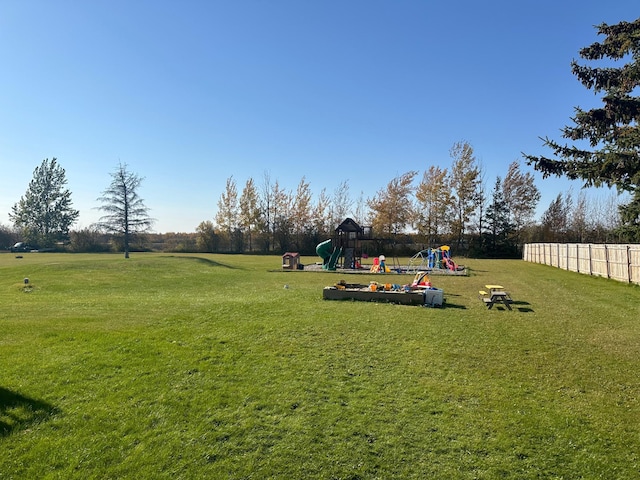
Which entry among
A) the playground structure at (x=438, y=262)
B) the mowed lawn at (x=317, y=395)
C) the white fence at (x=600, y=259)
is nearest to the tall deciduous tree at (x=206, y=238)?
the playground structure at (x=438, y=262)

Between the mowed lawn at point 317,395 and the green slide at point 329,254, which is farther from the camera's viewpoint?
the green slide at point 329,254

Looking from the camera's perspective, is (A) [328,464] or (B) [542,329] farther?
(B) [542,329]

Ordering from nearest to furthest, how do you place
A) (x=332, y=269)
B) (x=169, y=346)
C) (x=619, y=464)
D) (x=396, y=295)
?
1. (x=619, y=464)
2. (x=169, y=346)
3. (x=396, y=295)
4. (x=332, y=269)

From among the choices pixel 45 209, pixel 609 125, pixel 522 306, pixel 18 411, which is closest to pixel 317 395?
pixel 18 411

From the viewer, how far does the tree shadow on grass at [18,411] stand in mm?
3946

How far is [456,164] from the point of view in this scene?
141 ft

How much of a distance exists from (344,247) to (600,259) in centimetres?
1389

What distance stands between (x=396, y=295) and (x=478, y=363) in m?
5.34

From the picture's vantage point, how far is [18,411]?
4.19 metres

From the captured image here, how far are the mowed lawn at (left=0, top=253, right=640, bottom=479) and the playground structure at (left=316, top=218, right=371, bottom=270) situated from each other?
15.1 meters

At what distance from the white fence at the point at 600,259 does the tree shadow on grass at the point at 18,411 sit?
1772cm

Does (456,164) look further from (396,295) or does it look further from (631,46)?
(396,295)

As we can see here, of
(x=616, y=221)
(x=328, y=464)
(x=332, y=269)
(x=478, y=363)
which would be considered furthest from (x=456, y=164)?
(x=328, y=464)

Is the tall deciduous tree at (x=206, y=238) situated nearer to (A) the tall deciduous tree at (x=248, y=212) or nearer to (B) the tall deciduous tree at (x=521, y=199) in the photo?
(A) the tall deciduous tree at (x=248, y=212)
